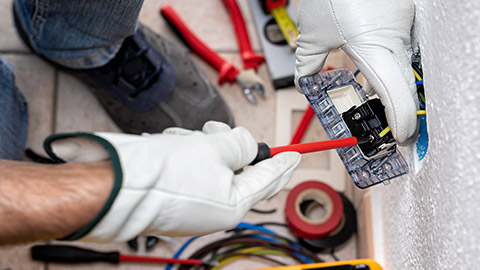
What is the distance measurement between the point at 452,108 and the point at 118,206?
15.8 inches

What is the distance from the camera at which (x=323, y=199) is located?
3.71 feet

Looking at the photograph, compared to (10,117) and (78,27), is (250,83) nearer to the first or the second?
(78,27)

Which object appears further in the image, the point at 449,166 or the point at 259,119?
the point at 259,119

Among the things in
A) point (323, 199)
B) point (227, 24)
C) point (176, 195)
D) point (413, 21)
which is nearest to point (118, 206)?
point (176, 195)

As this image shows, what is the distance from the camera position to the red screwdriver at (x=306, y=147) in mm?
663

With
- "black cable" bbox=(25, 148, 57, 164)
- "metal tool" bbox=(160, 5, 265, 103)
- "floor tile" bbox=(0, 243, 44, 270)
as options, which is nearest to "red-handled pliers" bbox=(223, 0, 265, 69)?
"metal tool" bbox=(160, 5, 265, 103)

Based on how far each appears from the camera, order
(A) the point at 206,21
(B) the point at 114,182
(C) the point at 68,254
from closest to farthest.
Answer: (B) the point at 114,182, (C) the point at 68,254, (A) the point at 206,21

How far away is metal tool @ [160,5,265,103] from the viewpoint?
4.09 ft

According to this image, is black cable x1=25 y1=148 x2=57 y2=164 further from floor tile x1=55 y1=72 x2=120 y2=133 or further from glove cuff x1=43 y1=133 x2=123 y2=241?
glove cuff x1=43 y1=133 x2=123 y2=241

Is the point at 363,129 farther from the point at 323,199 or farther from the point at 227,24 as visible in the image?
the point at 227,24

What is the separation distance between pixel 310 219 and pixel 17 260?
74 cm

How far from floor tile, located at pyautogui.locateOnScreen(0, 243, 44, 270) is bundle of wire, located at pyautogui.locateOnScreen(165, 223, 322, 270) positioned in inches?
13.2

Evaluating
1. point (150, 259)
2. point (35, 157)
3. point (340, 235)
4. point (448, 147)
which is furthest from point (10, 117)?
point (448, 147)

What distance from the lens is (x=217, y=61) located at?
127 cm
